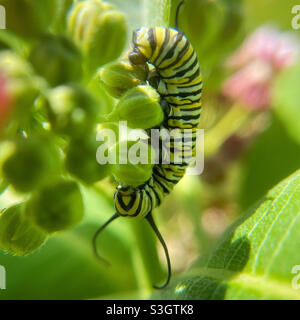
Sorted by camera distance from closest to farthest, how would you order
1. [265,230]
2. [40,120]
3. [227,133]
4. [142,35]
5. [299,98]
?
[40,120]
[265,230]
[142,35]
[299,98]
[227,133]

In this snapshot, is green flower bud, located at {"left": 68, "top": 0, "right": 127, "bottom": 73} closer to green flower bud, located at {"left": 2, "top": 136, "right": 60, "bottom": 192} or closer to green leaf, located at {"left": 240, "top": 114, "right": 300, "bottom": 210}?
green flower bud, located at {"left": 2, "top": 136, "right": 60, "bottom": 192}

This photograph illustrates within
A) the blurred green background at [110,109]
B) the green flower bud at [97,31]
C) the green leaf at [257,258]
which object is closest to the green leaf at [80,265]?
the blurred green background at [110,109]

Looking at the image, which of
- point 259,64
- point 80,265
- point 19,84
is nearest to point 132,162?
point 19,84

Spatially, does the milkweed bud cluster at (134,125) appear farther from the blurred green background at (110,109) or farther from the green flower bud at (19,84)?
the green flower bud at (19,84)

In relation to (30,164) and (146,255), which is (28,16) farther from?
(146,255)

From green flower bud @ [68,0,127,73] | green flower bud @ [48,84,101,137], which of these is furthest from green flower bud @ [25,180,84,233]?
green flower bud @ [68,0,127,73]

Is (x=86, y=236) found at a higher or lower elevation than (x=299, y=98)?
lower

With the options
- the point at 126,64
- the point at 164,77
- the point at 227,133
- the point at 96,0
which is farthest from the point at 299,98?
the point at 96,0

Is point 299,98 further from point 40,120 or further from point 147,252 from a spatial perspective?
point 40,120
